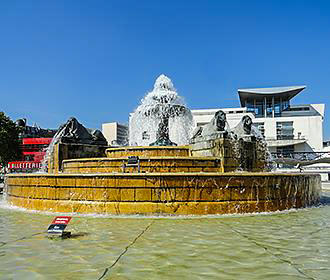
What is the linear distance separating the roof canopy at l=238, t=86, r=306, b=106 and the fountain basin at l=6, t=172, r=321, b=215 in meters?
61.4

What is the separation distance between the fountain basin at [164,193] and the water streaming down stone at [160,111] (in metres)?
8.14

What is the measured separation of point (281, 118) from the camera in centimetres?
6169

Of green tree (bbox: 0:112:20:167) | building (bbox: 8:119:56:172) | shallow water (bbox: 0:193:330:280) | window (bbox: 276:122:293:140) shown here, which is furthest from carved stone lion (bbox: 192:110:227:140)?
window (bbox: 276:122:293:140)

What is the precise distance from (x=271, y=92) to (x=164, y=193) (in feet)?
213

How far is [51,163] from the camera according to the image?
44.1 ft

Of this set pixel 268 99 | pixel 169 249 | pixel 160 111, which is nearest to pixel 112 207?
pixel 169 249

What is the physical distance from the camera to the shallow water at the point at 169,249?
3.30 m

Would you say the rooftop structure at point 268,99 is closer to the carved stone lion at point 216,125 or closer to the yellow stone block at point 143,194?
the carved stone lion at point 216,125

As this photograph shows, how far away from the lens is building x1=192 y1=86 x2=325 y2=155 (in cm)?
5978

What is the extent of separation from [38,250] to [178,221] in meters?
3.08

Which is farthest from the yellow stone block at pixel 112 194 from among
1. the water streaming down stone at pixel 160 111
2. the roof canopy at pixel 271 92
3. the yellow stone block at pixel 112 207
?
the roof canopy at pixel 271 92

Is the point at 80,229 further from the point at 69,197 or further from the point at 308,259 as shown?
the point at 308,259

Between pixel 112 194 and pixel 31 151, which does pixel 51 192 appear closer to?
pixel 112 194

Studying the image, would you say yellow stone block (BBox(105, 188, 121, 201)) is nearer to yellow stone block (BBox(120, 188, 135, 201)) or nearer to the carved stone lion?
yellow stone block (BBox(120, 188, 135, 201))
